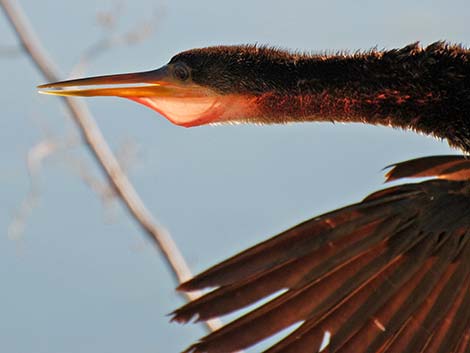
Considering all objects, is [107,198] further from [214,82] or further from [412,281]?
[412,281]

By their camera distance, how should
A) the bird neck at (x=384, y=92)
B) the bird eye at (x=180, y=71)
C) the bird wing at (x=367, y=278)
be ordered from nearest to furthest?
the bird wing at (x=367, y=278) → the bird neck at (x=384, y=92) → the bird eye at (x=180, y=71)

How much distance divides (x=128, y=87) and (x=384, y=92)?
2.83ft

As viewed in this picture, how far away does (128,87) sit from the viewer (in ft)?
11.4

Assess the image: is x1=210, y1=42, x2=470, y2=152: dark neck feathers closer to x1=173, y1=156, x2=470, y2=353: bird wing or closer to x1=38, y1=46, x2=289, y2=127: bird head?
x1=38, y1=46, x2=289, y2=127: bird head

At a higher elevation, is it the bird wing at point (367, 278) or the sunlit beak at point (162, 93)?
the sunlit beak at point (162, 93)

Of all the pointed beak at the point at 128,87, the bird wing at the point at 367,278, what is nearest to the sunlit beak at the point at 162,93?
the pointed beak at the point at 128,87

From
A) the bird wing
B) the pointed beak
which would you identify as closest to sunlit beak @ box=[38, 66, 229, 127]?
the pointed beak

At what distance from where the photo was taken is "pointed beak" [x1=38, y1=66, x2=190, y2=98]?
11.3 ft

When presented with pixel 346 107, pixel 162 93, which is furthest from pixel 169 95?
pixel 346 107

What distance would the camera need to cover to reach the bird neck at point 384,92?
338 centimetres

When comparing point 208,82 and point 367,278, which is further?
point 208,82

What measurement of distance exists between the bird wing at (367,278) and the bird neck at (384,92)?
0.31 m

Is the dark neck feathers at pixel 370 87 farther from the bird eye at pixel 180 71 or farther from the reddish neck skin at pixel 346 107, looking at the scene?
the bird eye at pixel 180 71

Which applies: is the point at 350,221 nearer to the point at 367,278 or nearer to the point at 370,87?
the point at 367,278
